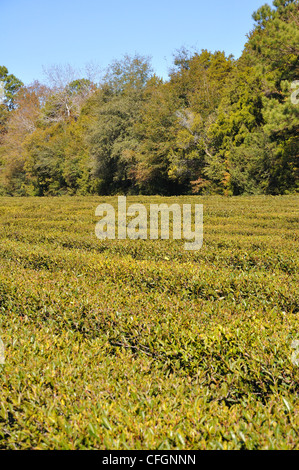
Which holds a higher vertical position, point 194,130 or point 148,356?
point 194,130

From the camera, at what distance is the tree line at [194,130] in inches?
830

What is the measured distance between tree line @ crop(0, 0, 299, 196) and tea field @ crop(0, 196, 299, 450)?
17.1 meters

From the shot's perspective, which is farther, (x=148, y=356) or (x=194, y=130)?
(x=194, y=130)

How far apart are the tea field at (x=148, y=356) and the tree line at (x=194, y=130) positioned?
17.1 metres

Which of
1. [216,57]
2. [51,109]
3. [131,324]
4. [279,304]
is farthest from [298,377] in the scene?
[51,109]

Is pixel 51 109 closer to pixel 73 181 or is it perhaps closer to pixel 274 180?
pixel 73 181

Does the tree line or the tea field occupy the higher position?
the tree line

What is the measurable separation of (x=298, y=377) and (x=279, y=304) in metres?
2.18

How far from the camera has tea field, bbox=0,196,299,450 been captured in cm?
240

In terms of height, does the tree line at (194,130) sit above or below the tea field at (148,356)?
above

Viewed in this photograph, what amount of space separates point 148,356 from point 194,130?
95.1 ft

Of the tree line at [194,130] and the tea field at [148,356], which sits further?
the tree line at [194,130]

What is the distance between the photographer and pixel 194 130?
3062cm

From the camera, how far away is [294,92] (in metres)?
19.8
